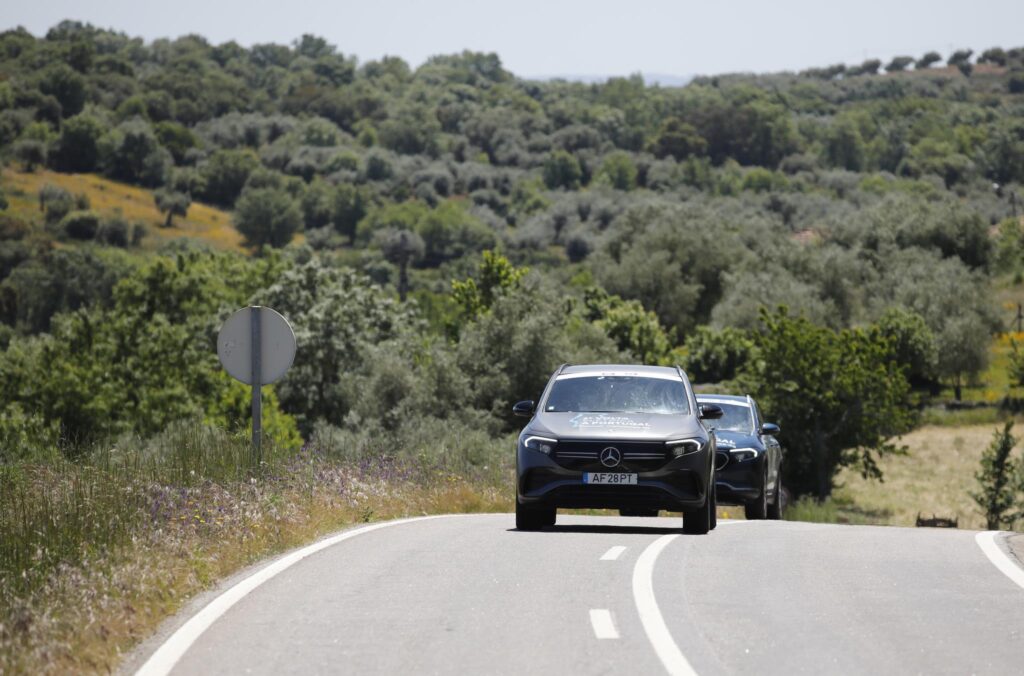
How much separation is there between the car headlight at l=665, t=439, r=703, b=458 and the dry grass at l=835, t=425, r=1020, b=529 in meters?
40.9

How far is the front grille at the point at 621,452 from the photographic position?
1514 centimetres

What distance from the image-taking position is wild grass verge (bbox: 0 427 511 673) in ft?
28.1

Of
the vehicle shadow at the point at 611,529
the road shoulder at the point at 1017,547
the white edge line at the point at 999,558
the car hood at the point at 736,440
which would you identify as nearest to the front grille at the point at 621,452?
the vehicle shadow at the point at 611,529

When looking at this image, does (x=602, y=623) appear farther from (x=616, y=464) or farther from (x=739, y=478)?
(x=739, y=478)

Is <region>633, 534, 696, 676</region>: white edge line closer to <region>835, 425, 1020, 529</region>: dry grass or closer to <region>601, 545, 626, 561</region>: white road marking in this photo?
<region>601, 545, 626, 561</region>: white road marking

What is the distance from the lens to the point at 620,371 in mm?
16781

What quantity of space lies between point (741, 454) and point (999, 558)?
8.79 metres

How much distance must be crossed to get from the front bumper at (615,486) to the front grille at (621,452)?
36 millimetres

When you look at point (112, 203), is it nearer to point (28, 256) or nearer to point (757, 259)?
point (28, 256)

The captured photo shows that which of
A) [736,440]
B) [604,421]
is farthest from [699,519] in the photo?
[736,440]

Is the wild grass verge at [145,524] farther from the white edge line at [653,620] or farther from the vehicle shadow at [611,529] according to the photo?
the white edge line at [653,620]

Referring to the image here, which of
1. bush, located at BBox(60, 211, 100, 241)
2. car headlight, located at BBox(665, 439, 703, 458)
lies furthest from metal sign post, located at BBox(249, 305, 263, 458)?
bush, located at BBox(60, 211, 100, 241)

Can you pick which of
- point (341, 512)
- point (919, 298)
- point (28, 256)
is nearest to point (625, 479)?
point (341, 512)

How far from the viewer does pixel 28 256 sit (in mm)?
143125
